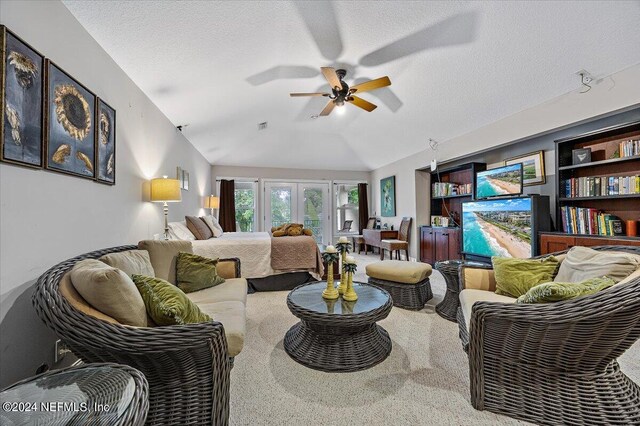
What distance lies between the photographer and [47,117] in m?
1.56

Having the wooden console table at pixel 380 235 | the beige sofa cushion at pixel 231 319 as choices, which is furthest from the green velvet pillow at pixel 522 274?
the wooden console table at pixel 380 235

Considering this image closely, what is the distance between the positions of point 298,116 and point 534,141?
3.54 m

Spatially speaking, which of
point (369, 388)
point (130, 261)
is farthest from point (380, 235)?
point (130, 261)

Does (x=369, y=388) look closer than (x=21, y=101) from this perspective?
No

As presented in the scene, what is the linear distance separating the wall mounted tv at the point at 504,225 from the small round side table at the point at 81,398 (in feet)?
12.6

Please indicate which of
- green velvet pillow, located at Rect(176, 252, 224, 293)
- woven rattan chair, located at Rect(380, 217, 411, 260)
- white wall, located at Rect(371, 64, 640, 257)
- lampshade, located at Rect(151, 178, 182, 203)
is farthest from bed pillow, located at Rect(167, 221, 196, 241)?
white wall, located at Rect(371, 64, 640, 257)

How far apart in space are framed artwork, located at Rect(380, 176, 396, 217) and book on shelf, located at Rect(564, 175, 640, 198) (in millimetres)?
3544

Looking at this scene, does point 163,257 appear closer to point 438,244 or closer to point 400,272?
point 400,272

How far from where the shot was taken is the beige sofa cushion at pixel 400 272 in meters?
2.87

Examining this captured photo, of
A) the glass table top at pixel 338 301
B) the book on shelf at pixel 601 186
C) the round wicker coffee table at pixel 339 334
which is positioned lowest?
the round wicker coffee table at pixel 339 334

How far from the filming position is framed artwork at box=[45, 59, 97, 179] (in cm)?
159

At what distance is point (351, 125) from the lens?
5348 mm

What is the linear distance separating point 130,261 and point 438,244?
469 cm

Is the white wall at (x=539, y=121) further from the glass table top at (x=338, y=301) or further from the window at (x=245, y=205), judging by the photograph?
the window at (x=245, y=205)
